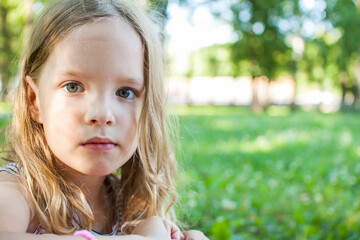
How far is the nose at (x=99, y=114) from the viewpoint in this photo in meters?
1.21

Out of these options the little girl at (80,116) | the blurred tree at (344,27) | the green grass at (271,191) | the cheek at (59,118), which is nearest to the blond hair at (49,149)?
Answer: the little girl at (80,116)

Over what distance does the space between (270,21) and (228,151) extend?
20290 mm

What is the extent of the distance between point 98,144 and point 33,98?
0.37 m

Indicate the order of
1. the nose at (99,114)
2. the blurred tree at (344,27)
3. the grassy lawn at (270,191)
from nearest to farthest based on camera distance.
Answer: the nose at (99,114)
the grassy lawn at (270,191)
the blurred tree at (344,27)

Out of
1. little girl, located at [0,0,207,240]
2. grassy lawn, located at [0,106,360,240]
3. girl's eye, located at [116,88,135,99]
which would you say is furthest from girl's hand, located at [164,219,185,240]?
grassy lawn, located at [0,106,360,240]

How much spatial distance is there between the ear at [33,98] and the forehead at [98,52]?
12cm

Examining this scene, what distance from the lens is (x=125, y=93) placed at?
135 centimetres

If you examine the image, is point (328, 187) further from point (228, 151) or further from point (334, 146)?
point (334, 146)

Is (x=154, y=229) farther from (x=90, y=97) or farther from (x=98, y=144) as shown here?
(x=90, y=97)

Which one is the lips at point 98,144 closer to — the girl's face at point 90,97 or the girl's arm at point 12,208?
the girl's face at point 90,97

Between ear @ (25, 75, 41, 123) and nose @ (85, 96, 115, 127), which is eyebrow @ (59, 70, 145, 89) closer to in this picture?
nose @ (85, 96, 115, 127)

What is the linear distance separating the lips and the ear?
272mm

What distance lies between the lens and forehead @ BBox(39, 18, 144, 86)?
1.23 meters

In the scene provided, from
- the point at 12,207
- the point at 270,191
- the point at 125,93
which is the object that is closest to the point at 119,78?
the point at 125,93
